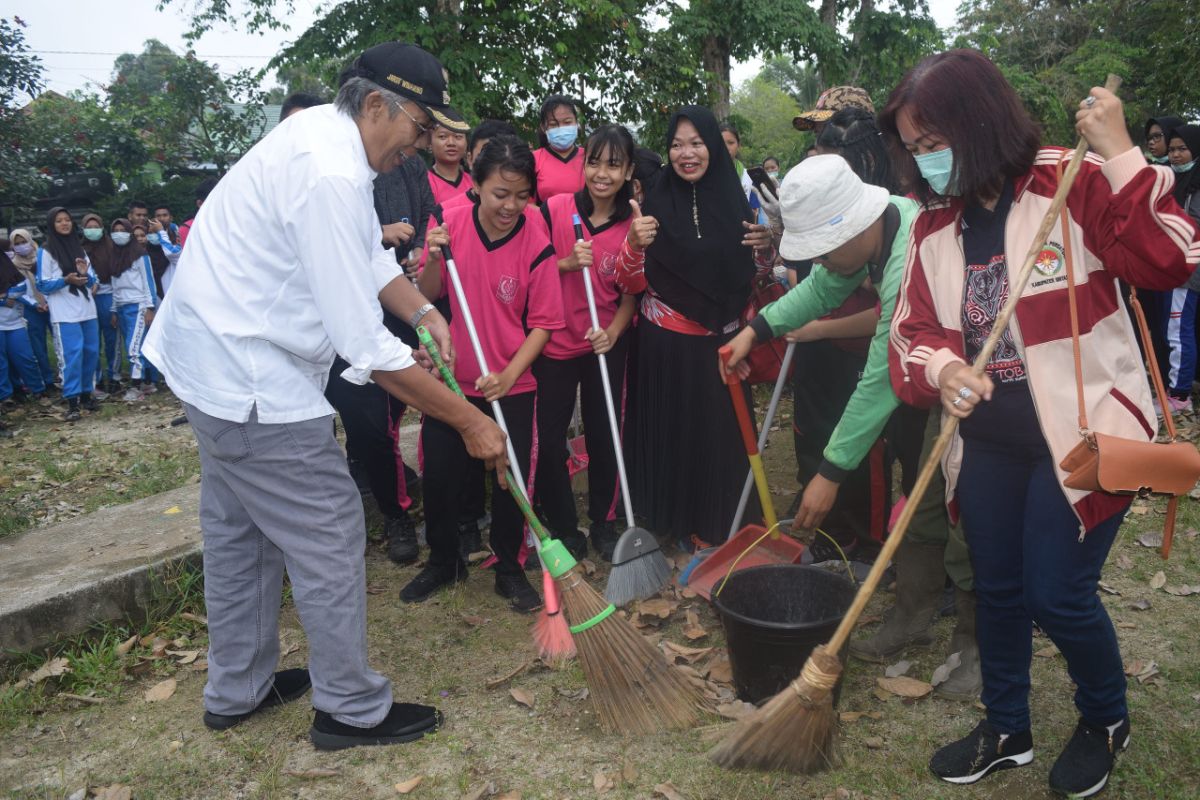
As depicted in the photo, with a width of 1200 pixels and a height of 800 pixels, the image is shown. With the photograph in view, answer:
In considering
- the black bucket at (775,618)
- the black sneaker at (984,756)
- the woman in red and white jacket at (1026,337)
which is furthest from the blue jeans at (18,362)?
the black sneaker at (984,756)

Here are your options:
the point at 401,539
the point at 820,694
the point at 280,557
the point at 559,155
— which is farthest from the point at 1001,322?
the point at 559,155

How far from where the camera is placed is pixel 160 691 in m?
3.48

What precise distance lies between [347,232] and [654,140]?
1278cm

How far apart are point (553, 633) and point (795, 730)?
1216 millimetres

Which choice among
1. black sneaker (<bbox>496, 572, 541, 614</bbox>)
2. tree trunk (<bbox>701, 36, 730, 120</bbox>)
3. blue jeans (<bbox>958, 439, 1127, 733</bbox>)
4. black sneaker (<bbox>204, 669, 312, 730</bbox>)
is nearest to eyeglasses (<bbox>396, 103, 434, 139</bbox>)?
blue jeans (<bbox>958, 439, 1127, 733</bbox>)

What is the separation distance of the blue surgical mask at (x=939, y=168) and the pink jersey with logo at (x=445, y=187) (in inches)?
128

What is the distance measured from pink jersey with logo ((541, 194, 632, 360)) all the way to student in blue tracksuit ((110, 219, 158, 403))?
7.95 meters

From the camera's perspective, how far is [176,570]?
161 inches

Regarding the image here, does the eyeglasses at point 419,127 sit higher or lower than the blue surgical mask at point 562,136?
lower

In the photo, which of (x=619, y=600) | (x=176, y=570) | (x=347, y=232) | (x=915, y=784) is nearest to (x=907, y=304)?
(x=915, y=784)

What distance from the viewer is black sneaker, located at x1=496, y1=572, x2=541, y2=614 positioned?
4.04 meters

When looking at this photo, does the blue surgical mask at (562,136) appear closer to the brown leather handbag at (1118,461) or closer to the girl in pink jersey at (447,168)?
the girl in pink jersey at (447,168)

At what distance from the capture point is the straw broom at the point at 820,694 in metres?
2.12

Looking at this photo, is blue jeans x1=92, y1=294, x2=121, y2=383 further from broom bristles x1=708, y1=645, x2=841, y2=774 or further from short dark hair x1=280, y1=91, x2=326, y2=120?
broom bristles x1=708, y1=645, x2=841, y2=774
